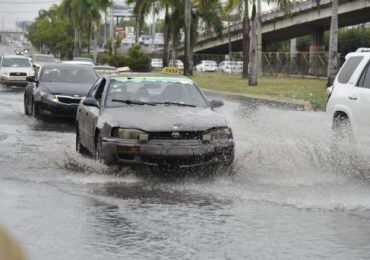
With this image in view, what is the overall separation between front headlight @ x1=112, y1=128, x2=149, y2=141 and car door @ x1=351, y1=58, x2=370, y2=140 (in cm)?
324

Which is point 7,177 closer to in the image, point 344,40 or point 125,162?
point 125,162

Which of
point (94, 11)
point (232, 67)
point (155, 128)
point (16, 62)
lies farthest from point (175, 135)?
point (94, 11)

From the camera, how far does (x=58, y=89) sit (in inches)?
715

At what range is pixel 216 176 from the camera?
32.8 feet

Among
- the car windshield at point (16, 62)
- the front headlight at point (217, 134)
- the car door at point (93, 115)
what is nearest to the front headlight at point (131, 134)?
the front headlight at point (217, 134)

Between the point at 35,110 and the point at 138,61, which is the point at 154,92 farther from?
the point at 138,61

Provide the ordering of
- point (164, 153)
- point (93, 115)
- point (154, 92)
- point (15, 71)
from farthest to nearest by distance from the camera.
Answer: point (15, 71) → point (154, 92) → point (93, 115) → point (164, 153)

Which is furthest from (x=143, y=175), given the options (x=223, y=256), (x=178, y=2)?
(x=178, y=2)

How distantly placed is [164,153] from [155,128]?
378 millimetres

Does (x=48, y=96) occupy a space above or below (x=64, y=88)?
below

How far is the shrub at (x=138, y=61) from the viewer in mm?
59594

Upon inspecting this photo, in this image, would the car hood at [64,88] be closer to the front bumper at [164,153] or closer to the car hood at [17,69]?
the front bumper at [164,153]

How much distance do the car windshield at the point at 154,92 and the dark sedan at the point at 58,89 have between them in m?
6.53

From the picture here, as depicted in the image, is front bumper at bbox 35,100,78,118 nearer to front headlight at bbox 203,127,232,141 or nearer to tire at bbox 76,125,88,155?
tire at bbox 76,125,88,155
